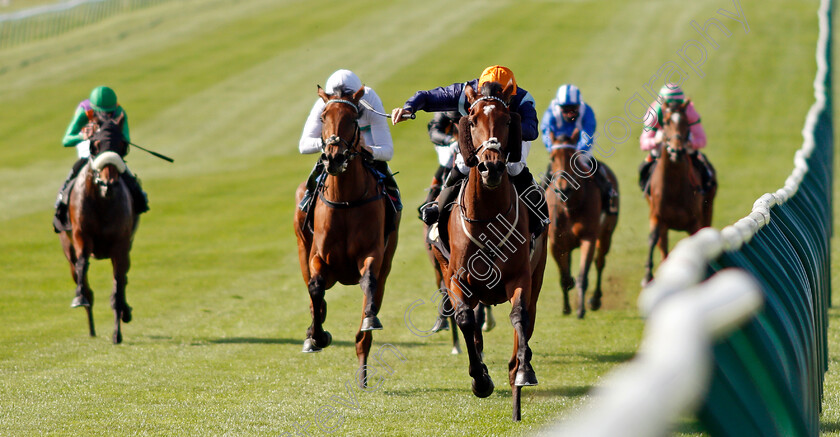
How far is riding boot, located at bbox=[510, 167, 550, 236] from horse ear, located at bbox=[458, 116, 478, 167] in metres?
0.91

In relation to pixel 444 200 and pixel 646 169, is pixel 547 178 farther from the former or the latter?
pixel 444 200

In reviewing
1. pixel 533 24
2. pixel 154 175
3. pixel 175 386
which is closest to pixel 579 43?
pixel 533 24

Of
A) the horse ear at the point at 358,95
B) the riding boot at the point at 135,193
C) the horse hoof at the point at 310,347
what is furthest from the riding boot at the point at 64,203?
the horse ear at the point at 358,95

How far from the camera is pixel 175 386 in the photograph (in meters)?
7.97

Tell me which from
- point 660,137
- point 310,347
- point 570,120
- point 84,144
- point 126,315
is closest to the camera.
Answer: point 310,347

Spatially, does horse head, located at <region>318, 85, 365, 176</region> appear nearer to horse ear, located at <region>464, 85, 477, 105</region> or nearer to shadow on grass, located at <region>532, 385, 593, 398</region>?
horse ear, located at <region>464, 85, 477, 105</region>

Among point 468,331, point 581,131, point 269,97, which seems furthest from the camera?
point 269,97

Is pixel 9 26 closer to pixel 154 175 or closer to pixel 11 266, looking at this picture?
pixel 154 175

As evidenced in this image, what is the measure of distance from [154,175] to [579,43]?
19.8m

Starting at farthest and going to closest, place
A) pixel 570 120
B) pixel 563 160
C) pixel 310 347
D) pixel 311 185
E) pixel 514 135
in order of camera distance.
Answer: pixel 570 120 → pixel 563 160 → pixel 311 185 → pixel 310 347 → pixel 514 135

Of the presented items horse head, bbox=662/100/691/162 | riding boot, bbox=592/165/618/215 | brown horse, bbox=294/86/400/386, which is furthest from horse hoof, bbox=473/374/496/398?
horse head, bbox=662/100/691/162

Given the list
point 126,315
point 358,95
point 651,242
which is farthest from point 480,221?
point 651,242

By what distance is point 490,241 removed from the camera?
6.70 metres

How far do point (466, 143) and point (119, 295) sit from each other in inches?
205
